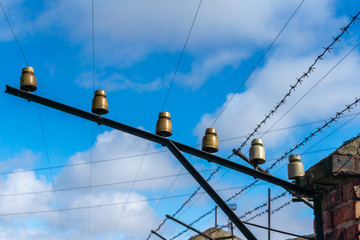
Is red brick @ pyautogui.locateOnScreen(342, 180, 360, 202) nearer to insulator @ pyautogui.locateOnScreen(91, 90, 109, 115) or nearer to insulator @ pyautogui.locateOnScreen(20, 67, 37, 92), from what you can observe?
insulator @ pyautogui.locateOnScreen(91, 90, 109, 115)

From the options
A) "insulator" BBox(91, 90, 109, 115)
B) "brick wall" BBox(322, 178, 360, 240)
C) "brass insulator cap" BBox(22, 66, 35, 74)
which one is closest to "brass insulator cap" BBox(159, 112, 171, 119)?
"insulator" BBox(91, 90, 109, 115)

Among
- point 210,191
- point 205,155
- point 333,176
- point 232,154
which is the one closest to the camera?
point 333,176

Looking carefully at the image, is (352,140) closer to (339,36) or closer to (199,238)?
(339,36)

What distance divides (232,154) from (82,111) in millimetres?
5077

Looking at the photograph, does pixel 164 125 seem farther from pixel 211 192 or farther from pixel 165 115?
pixel 211 192

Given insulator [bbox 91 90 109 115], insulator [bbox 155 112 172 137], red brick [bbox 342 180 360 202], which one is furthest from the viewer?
insulator [bbox 91 90 109 115]

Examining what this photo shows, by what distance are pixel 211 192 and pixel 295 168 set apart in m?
1.10

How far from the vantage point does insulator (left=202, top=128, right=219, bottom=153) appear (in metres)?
5.82

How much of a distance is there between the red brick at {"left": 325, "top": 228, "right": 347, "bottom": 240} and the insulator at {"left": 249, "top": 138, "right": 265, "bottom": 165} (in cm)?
167

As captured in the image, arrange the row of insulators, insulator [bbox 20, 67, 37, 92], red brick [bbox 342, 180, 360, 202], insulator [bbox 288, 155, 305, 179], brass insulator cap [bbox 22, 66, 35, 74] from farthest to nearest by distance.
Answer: brass insulator cap [bbox 22, 66, 35, 74]
insulator [bbox 20, 67, 37, 92]
the row of insulators
insulator [bbox 288, 155, 305, 179]
red brick [bbox 342, 180, 360, 202]

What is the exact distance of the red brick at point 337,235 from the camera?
143 inches

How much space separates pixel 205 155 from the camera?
563 centimetres

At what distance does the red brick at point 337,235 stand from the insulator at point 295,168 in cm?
86

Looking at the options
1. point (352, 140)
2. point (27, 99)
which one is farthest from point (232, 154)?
point (352, 140)
